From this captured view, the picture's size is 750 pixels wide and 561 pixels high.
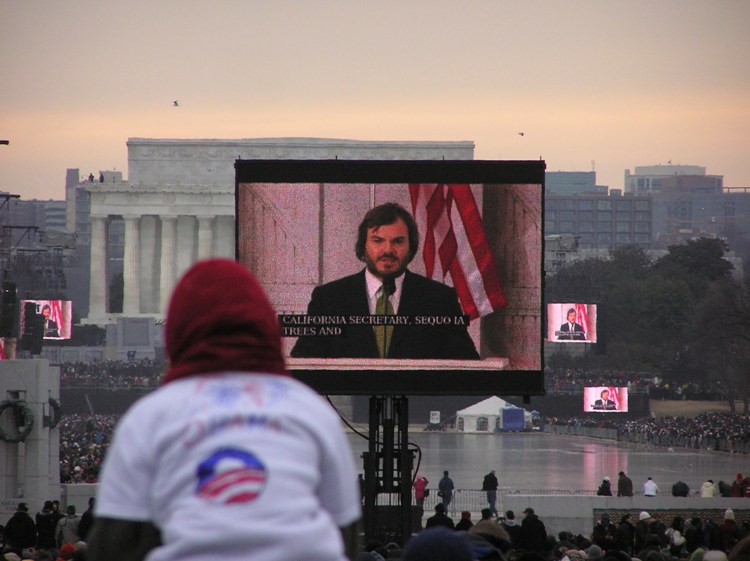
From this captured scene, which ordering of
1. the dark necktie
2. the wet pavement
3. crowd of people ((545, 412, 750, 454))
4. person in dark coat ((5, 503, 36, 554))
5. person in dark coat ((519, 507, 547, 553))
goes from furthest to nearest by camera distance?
1. crowd of people ((545, 412, 750, 454))
2. the wet pavement
3. the dark necktie
4. person in dark coat ((519, 507, 547, 553))
5. person in dark coat ((5, 503, 36, 554))

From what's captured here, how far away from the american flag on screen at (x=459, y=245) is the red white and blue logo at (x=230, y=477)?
1818 cm

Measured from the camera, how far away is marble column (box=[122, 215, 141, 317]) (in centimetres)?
12369

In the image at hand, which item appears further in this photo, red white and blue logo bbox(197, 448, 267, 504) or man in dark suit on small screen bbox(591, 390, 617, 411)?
man in dark suit on small screen bbox(591, 390, 617, 411)

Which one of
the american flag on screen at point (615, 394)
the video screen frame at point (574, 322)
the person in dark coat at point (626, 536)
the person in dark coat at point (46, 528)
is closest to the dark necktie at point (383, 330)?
the person in dark coat at point (626, 536)

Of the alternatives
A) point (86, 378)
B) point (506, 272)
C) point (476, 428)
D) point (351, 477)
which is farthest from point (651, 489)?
point (86, 378)

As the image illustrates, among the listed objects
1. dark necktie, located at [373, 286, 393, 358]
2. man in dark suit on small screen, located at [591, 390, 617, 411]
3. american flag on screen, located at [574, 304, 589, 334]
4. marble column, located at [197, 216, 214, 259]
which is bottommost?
man in dark suit on small screen, located at [591, 390, 617, 411]

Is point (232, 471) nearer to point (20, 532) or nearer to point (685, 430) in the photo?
point (20, 532)

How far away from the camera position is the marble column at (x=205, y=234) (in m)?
122

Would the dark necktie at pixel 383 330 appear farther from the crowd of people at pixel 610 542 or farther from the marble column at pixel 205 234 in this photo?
the marble column at pixel 205 234

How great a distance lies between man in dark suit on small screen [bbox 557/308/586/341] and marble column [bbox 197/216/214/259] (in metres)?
46.6

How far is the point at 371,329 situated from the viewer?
2145 cm

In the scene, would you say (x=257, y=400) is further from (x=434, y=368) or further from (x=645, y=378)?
(x=645, y=378)

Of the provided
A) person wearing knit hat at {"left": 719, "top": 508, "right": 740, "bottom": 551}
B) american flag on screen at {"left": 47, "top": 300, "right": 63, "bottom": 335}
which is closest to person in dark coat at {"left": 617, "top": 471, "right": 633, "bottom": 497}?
person wearing knit hat at {"left": 719, "top": 508, "right": 740, "bottom": 551}

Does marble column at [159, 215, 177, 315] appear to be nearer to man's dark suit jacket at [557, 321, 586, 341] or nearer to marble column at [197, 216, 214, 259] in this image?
marble column at [197, 216, 214, 259]
